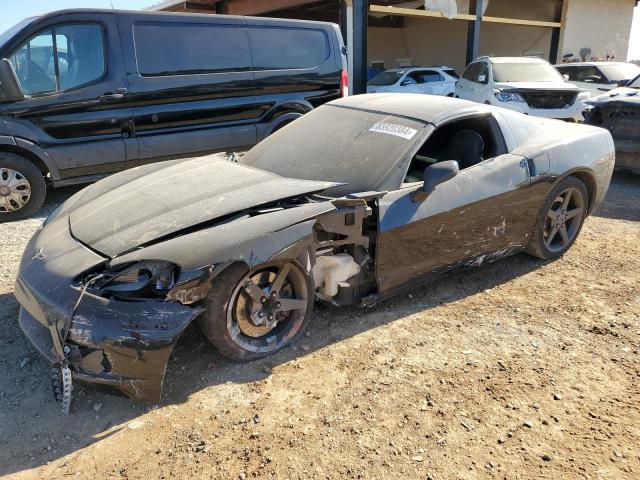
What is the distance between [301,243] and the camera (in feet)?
9.49

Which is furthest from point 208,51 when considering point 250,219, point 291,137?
point 250,219

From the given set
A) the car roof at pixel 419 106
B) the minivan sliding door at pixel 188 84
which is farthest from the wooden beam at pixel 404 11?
the car roof at pixel 419 106

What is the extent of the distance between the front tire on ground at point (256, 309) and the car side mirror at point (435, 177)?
909 mm

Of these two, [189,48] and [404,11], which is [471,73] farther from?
[189,48]

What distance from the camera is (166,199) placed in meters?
3.20

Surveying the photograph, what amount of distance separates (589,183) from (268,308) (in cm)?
313

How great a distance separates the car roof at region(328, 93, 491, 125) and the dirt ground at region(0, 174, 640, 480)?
4.28 ft

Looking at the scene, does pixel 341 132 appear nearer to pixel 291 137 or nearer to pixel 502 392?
pixel 291 137

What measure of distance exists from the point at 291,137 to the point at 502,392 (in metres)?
2.36

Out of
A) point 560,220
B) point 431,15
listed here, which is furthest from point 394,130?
point 431,15

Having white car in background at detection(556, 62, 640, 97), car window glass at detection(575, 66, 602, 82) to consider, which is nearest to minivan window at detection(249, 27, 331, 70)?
white car in background at detection(556, 62, 640, 97)

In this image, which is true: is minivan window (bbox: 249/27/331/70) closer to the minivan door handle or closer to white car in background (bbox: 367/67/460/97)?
the minivan door handle

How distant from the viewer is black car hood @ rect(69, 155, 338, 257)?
2.83 metres

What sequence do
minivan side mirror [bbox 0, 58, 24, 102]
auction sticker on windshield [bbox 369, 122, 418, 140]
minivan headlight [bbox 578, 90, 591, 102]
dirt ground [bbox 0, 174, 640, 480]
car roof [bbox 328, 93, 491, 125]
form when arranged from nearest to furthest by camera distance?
1. dirt ground [bbox 0, 174, 640, 480]
2. auction sticker on windshield [bbox 369, 122, 418, 140]
3. car roof [bbox 328, 93, 491, 125]
4. minivan side mirror [bbox 0, 58, 24, 102]
5. minivan headlight [bbox 578, 90, 591, 102]
